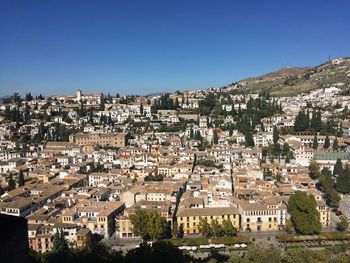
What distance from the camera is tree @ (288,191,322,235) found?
12.2 metres

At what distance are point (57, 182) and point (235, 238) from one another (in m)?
9.20

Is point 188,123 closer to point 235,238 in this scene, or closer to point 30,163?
point 30,163

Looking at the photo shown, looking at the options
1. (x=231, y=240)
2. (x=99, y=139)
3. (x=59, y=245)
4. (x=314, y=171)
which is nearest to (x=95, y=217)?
(x=59, y=245)

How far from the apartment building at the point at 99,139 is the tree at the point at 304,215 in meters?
16.6

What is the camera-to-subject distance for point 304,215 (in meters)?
12.4

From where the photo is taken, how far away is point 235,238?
12.0 metres

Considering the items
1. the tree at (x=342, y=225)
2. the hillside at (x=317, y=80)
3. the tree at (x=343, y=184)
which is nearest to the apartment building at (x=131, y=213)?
the tree at (x=342, y=225)

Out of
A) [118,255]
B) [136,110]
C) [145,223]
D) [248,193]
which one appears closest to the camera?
[118,255]

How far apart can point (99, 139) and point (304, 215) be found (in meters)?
18.4

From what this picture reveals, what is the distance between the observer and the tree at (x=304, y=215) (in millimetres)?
12234

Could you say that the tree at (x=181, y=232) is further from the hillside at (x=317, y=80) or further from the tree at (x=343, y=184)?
the hillside at (x=317, y=80)

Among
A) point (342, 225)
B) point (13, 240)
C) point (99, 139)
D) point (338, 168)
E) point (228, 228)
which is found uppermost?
point (13, 240)

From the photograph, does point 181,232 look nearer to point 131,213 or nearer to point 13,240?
point 131,213

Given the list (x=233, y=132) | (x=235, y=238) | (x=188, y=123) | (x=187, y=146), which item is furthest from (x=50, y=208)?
(x=188, y=123)
